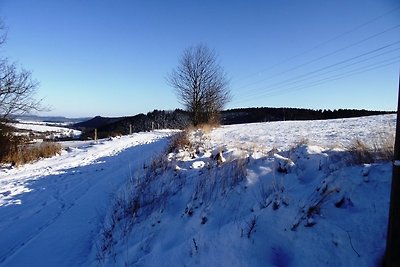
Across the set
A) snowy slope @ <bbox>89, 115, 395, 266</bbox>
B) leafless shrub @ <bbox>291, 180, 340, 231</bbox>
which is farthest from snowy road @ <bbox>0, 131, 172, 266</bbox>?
leafless shrub @ <bbox>291, 180, 340, 231</bbox>

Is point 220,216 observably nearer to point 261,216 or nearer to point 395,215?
point 261,216

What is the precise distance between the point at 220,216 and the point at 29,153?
1351cm

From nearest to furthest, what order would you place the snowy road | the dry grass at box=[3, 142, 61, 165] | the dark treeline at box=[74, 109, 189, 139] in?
the snowy road < the dry grass at box=[3, 142, 61, 165] < the dark treeline at box=[74, 109, 189, 139]

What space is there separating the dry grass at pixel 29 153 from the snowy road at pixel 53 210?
4.07 feet

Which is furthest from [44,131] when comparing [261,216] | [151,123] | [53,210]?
[261,216]

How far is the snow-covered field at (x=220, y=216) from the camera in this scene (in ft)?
11.3

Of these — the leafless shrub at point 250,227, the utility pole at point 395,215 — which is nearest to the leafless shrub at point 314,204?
the leafless shrub at point 250,227

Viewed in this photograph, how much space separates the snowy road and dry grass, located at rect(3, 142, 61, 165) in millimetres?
1240

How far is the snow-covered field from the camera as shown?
3447 millimetres

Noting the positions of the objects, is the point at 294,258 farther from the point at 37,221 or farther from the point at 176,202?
the point at 37,221

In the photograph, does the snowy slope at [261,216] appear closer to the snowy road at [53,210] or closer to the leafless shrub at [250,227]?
the leafless shrub at [250,227]

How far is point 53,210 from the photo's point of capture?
24.2 ft

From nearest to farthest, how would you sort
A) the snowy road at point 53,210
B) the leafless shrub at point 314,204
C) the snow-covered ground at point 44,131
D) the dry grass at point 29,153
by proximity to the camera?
the leafless shrub at point 314,204 < the snowy road at point 53,210 < the dry grass at point 29,153 < the snow-covered ground at point 44,131

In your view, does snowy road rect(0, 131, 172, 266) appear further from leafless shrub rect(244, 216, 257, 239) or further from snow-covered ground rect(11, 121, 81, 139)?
snow-covered ground rect(11, 121, 81, 139)
